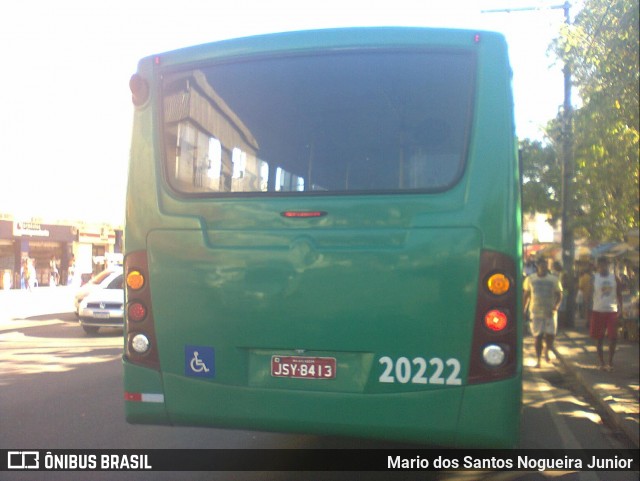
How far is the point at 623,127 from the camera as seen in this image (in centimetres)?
1286

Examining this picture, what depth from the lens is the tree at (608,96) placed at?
991 centimetres

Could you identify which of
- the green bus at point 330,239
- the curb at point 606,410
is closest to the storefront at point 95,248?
the curb at point 606,410

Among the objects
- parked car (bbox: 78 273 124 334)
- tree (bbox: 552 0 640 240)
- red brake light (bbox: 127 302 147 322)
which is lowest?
parked car (bbox: 78 273 124 334)

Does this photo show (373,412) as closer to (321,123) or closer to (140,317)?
(140,317)

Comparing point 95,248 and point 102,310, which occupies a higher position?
point 95,248

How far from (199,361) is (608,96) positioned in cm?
876

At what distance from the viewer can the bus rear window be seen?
4348mm

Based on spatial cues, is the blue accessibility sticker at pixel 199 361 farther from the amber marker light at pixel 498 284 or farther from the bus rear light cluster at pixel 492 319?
the amber marker light at pixel 498 284

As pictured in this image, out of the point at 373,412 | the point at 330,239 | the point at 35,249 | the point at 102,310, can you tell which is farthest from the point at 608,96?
the point at 35,249

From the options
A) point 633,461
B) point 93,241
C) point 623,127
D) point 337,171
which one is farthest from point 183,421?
point 93,241

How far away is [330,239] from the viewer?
434 cm

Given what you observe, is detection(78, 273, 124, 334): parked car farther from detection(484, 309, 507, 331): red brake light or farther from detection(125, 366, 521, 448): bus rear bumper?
detection(484, 309, 507, 331): red brake light

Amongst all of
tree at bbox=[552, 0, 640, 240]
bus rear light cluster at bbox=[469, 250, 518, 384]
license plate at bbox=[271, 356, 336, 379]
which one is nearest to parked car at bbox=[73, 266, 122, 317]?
tree at bbox=[552, 0, 640, 240]

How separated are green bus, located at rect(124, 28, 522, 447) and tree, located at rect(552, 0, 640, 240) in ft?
15.2
